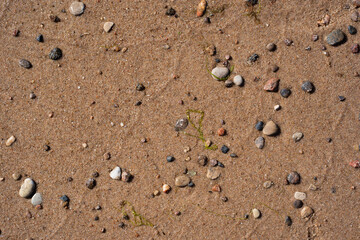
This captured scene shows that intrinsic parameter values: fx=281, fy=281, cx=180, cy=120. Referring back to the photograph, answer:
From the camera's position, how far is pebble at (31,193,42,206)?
2600 mm

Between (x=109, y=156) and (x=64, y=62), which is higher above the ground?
(x=64, y=62)

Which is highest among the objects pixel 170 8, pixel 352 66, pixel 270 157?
pixel 170 8

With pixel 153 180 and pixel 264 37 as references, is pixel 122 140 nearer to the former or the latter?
pixel 153 180

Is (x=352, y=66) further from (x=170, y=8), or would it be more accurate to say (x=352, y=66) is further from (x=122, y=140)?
(x=122, y=140)

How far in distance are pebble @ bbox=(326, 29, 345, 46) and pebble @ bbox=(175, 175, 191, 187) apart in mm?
1788

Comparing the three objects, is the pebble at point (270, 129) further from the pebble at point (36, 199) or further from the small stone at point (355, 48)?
the pebble at point (36, 199)

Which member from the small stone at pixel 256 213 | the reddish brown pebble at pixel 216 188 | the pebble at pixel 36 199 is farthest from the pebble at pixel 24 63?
the small stone at pixel 256 213

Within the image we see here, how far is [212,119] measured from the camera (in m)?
2.58

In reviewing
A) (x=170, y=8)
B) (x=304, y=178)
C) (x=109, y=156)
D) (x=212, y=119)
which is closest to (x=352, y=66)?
(x=304, y=178)

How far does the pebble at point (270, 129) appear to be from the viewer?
251 centimetres

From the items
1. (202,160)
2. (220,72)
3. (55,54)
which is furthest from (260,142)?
(55,54)

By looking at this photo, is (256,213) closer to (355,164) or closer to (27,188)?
(355,164)

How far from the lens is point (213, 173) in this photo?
101 inches

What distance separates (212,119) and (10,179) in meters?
1.97
